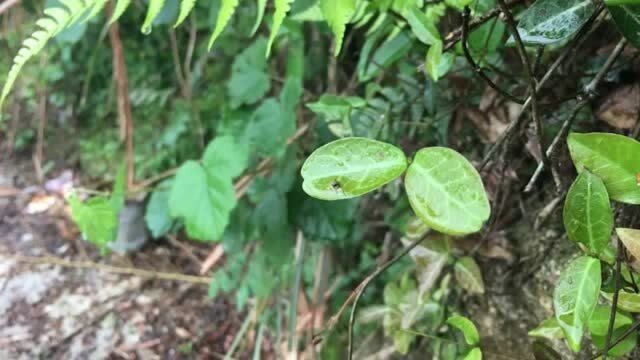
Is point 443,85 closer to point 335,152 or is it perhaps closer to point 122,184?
point 335,152

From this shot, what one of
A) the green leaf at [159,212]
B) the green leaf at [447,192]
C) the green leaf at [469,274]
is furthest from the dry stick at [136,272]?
the green leaf at [447,192]

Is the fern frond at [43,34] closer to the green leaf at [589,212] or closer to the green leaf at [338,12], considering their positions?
the green leaf at [338,12]

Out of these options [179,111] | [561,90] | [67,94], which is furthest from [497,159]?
[67,94]

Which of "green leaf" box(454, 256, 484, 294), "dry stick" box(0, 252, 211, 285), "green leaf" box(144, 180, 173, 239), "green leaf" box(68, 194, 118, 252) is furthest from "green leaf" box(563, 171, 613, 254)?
"dry stick" box(0, 252, 211, 285)

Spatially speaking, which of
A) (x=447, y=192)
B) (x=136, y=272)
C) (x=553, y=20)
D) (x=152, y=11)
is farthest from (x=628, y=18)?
(x=136, y=272)

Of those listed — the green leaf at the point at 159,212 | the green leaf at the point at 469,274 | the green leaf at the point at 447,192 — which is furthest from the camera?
the green leaf at the point at 159,212
